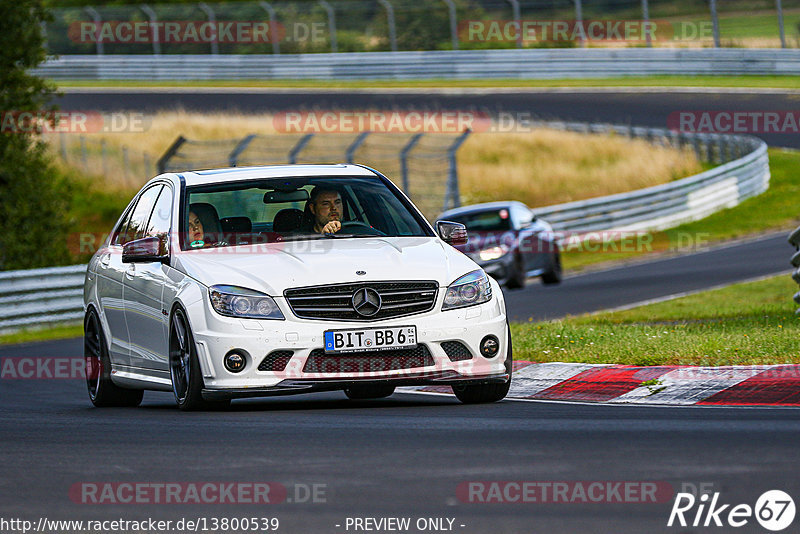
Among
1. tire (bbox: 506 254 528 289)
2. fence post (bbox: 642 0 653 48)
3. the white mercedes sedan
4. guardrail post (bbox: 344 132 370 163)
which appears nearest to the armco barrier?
guardrail post (bbox: 344 132 370 163)

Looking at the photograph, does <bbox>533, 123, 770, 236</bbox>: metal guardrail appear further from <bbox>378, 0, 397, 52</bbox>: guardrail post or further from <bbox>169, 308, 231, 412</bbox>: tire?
<bbox>169, 308, 231, 412</bbox>: tire

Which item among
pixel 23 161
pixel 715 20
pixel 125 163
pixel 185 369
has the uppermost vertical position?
pixel 715 20

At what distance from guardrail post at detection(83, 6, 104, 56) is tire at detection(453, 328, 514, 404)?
43195mm

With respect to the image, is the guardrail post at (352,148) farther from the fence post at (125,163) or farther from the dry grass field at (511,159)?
the fence post at (125,163)

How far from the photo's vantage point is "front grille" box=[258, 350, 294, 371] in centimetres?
882

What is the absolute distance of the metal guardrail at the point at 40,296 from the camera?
862 inches

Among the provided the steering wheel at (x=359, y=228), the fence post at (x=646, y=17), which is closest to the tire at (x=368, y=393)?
the steering wheel at (x=359, y=228)

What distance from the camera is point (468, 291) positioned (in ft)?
30.1

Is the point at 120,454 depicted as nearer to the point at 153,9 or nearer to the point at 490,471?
the point at 490,471

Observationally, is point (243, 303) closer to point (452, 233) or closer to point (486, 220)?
point (452, 233)

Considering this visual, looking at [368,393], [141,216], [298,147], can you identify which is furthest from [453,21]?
[368,393]

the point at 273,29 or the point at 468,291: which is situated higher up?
the point at 273,29

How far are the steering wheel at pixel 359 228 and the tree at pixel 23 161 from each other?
14.0 metres

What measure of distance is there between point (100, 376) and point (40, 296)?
463 inches
